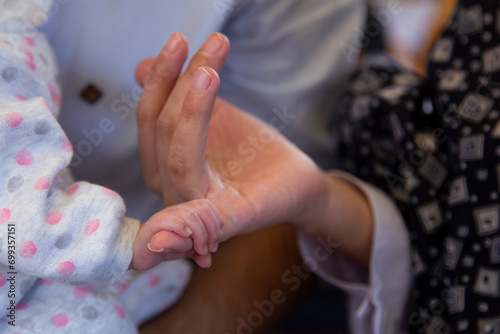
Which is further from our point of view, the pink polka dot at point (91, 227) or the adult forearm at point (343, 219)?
the adult forearm at point (343, 219)

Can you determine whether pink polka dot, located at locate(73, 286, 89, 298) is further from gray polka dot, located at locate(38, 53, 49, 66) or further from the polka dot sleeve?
gray polka dot, located at locate(38, 53, 49, 66)

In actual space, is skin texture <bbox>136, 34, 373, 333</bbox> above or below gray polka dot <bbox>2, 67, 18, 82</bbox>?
below

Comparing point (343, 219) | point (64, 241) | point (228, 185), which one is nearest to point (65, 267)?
point (64, 241)

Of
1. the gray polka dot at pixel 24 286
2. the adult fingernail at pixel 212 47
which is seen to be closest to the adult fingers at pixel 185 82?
the adult fingernail at pixel 212 47

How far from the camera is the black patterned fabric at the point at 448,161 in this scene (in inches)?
14.6

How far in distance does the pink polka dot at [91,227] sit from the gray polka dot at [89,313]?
2.6 inches

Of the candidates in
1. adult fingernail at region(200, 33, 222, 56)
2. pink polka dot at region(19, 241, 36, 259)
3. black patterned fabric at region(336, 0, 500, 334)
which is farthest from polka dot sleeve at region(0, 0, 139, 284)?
black patterned fabric at region(336, 0, 500, 334)

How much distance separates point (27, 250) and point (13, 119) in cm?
7

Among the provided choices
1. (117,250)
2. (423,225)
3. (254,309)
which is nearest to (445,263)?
(423,225)

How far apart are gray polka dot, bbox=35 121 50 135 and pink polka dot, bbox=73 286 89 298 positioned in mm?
99

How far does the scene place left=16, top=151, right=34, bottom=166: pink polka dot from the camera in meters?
0.26

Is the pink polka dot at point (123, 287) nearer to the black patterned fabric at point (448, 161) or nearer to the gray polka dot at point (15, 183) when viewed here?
the gray polka dot at point (15, 183)

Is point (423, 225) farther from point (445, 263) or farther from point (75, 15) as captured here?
point (75, 15)

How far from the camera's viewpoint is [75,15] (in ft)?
1.28
